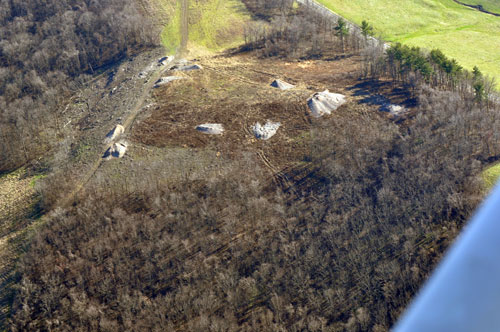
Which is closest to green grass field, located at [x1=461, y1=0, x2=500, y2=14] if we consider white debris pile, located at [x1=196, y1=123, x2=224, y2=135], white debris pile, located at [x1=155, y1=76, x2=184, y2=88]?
white debris pile, located at [x1=155, y1=76, x2=184, y2=88]

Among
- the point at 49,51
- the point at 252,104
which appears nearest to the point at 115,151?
the point at 252,104

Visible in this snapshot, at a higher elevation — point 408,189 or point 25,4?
point 25,4

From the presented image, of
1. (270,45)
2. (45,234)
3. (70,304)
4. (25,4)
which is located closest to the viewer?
(70,304)

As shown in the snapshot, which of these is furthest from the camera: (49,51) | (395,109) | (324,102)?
(49,51)

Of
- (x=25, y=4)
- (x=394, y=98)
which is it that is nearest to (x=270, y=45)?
(x=394, y=98)

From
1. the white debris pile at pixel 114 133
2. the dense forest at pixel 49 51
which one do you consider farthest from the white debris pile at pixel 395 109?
the dense forest at pixel 49 51

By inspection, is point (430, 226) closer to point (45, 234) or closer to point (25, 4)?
point (45, 234)

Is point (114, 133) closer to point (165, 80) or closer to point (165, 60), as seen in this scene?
point (165, 80)
